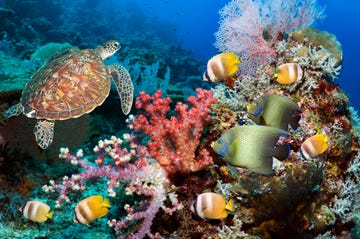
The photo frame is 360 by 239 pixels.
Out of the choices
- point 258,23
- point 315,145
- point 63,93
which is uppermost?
point 258,23

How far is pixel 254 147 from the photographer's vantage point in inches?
68.3

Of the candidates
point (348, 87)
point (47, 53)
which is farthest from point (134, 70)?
point (348, 87)

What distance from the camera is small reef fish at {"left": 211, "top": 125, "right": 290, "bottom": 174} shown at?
171 cm

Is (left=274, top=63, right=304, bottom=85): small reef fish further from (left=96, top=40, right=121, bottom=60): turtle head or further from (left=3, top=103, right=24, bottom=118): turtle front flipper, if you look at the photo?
(left=3, top=103, right=24, bottom=118): turtle front flipper

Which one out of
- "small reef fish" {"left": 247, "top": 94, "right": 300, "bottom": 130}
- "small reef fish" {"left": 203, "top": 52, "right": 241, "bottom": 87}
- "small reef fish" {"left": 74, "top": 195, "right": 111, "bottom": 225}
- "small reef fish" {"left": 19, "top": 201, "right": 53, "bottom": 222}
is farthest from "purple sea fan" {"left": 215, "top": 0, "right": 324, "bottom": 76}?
"small reef fish" {"left": 19, "top": 201, "right": 53, "bottom": 222}

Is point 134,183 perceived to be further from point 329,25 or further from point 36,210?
point 329,25

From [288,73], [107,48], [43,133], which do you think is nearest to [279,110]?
[288,73]

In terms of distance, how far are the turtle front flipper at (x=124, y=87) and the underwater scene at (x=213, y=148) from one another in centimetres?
2

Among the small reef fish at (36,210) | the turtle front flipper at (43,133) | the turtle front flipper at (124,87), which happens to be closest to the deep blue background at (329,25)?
the turtle front flipper at (124,87)

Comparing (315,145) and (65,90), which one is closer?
(315,145)

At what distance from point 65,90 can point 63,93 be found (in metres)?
0.05

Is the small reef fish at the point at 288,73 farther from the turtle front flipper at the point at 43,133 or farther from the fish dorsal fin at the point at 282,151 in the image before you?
the turtle front flipper at the point at 43,133

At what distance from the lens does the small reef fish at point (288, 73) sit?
277cm

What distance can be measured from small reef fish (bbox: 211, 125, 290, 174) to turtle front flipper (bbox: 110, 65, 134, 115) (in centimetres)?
237
